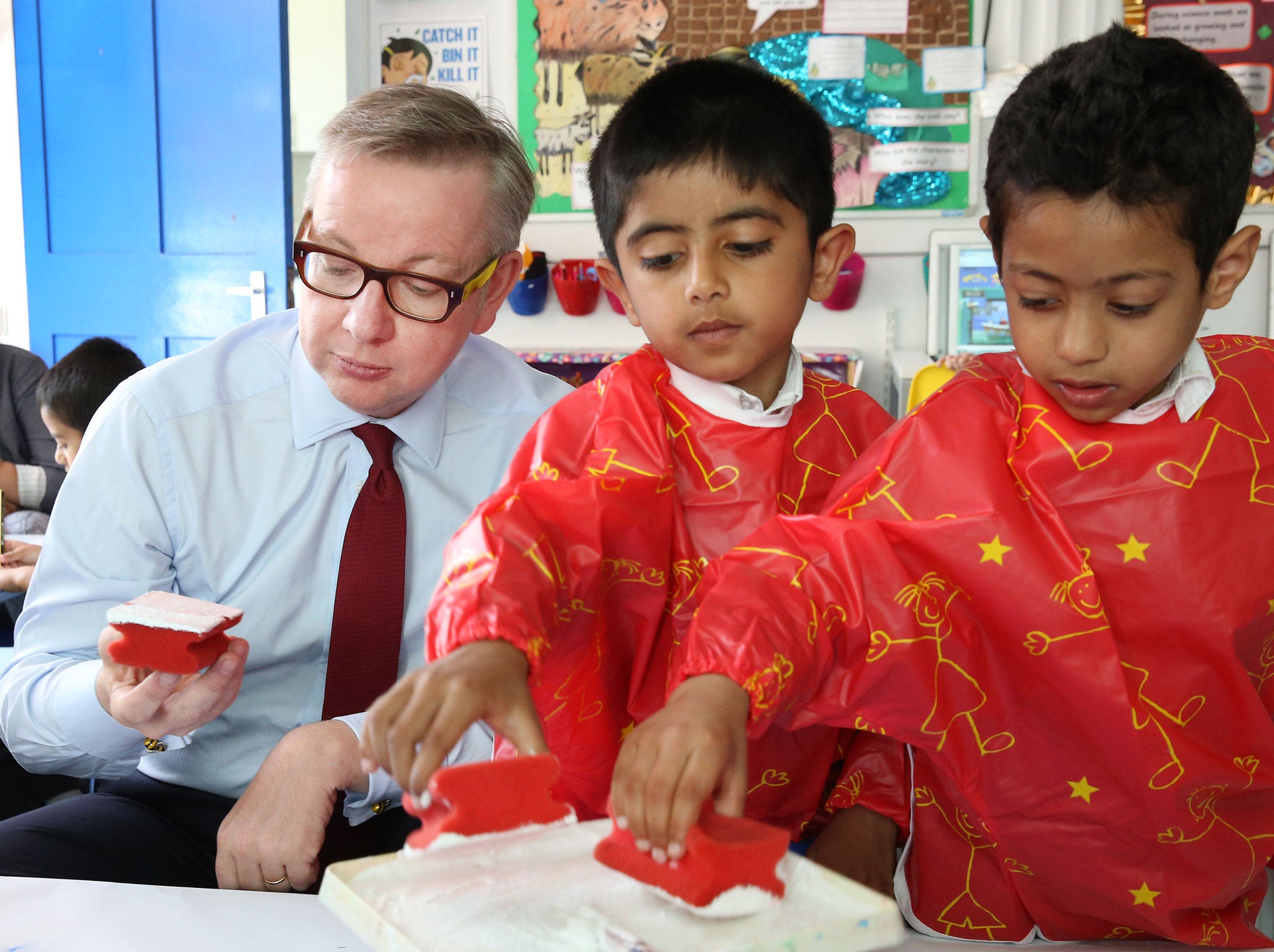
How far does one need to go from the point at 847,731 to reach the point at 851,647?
29 centimetres

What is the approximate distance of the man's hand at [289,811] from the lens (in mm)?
1094

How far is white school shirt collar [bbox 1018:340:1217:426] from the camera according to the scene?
0.94 m

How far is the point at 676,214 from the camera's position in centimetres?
104

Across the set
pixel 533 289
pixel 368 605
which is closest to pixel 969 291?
pixel 533 289

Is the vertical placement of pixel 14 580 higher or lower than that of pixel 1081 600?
lower

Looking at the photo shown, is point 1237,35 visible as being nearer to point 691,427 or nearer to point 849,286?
point 849,286

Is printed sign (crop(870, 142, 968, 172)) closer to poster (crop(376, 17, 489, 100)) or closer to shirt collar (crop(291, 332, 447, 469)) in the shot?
poster (crop(376, 17, 489, 100))

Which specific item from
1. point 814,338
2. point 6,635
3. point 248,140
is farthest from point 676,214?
point 248,140

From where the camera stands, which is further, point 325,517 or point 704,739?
point 325,517

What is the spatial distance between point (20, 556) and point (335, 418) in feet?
4.39

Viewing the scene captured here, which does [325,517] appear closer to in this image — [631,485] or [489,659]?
[631,485]

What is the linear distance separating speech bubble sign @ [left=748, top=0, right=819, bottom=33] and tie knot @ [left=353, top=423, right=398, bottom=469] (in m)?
3.12

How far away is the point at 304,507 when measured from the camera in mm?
1356

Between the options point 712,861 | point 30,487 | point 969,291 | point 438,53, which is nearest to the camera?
point 712,861
